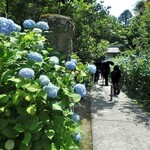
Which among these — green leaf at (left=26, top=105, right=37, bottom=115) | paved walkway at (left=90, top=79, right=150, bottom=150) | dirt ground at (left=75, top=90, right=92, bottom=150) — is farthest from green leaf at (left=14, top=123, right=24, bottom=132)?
paved walkway at (left=90, top=79, right=150, bottom=150)

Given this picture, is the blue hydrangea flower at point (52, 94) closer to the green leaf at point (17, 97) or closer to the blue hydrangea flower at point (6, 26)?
the green leaf at point (17, 97)

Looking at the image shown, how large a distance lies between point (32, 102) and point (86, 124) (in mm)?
6523

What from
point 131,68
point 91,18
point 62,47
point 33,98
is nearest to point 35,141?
point 33,98

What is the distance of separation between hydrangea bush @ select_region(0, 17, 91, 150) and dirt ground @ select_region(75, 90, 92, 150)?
2608mm

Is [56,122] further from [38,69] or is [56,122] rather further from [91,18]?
[91,18]

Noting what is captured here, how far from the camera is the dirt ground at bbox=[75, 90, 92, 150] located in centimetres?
684

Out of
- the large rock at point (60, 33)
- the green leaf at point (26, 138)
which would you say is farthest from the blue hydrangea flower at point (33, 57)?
the large rock at point (60, 33)

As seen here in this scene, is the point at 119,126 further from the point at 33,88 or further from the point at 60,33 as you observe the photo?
the point at 33,88

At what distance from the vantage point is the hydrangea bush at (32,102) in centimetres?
220

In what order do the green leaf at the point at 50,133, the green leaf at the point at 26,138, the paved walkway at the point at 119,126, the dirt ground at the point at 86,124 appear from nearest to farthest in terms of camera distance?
the green leaf at the point at 26,138 < the green leaf at the point at 50,133 < the dirt ground at the point at 86,124 < the paved walkway at the point at 119,126

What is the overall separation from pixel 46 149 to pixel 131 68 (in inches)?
602

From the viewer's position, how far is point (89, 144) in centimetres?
691

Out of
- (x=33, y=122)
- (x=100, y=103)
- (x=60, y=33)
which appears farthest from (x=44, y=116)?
(x=100, y=103)

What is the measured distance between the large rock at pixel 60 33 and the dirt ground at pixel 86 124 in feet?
5.47
